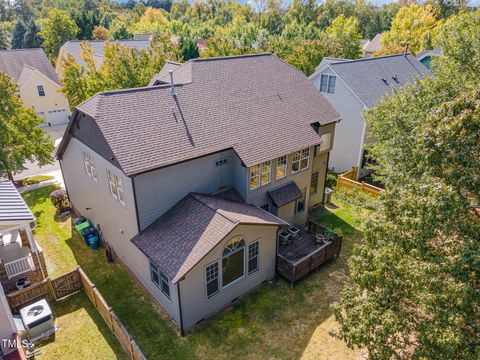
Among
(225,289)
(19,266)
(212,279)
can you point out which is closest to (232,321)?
(225,289)

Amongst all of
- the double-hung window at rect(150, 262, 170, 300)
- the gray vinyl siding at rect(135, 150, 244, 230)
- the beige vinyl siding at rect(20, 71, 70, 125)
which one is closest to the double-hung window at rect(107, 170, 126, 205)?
the gray vinyl siding at rect(135, 150, 244, 230)

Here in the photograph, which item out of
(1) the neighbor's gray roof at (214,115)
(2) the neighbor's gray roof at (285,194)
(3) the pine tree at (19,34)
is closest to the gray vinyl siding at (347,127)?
(1) the neighbor's gray roof at (214,115)

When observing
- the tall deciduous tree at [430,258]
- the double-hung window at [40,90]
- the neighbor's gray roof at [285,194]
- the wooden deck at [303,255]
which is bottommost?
the wooden deck at [303,255]

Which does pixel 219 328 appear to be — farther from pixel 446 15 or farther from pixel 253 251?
pixel 446 15

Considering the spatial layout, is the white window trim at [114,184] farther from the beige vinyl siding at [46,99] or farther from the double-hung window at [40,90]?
the double-hung window at [40,90]

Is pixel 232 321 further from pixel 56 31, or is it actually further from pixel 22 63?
pixel 56 31

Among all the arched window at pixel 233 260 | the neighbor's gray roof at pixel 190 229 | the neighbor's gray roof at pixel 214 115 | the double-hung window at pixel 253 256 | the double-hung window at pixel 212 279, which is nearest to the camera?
the neighbor's gray roof at pixel 190 229

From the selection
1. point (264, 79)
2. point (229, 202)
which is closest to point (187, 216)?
point (229, 202)
